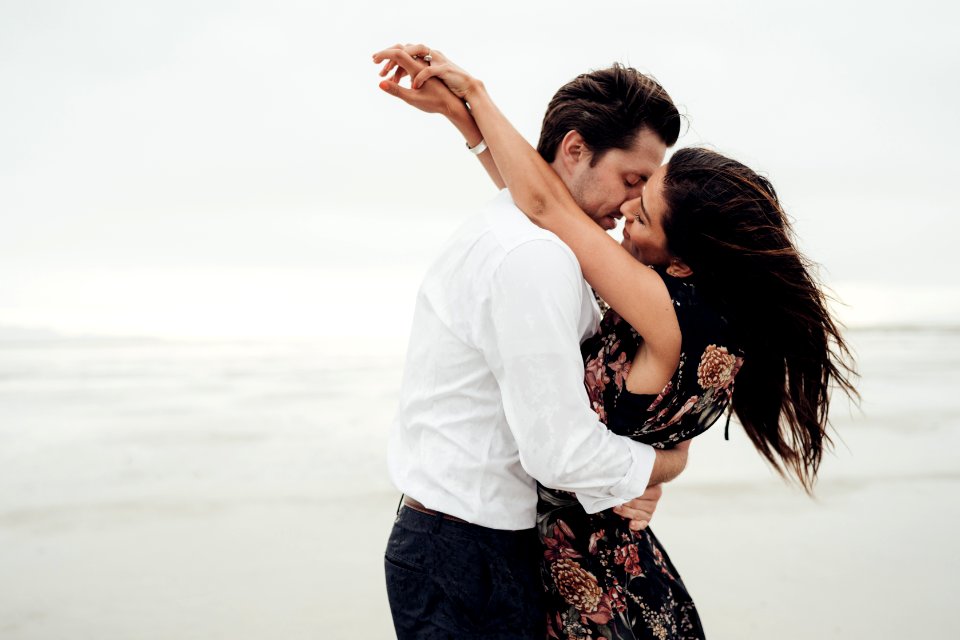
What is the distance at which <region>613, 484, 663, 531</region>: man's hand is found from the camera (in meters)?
1.64

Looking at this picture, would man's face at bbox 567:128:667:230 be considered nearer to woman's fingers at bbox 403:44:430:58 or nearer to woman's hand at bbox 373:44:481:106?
woman's hand at bbox 373:44:481:106

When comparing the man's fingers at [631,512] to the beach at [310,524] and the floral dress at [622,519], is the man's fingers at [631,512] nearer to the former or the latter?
the floral dress at [622,519]

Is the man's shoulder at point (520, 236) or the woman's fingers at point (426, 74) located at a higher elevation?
the woman's fingers at point (426, 74)

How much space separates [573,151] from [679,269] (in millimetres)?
358

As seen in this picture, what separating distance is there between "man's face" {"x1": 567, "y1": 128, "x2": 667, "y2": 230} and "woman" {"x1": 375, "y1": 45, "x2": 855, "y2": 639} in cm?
5

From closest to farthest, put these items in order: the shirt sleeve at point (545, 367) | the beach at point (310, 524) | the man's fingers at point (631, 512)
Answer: the shirt sleeve at point (545, 367)
the man's fingers at point (631, 512)
the beach at point (310, 524)

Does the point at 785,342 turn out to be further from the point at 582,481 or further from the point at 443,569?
the point at 443,569

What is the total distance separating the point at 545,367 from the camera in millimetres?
1401

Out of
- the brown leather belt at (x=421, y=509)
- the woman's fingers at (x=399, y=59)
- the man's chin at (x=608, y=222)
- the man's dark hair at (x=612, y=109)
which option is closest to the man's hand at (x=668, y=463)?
the brown leather belt at (x=421, y=509)

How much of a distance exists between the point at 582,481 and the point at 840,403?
28.0ft

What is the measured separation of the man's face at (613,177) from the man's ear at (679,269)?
0.19 m

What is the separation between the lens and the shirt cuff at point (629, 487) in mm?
1531

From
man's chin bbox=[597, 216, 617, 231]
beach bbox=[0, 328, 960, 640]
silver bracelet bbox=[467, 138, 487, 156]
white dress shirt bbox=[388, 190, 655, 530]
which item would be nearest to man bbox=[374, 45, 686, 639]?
white dress shirt bbox=[388, 190, 655, 530]

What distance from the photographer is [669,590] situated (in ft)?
5.60
